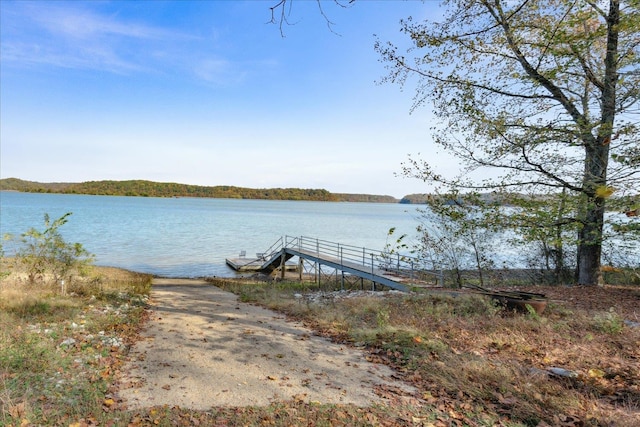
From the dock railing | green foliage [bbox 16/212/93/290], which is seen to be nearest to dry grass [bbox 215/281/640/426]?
the dock railing

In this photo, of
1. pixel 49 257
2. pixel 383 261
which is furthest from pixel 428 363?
pixel 383 261

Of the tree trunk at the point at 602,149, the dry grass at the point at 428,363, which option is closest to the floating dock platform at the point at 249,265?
the dry grass at the point at 428,363

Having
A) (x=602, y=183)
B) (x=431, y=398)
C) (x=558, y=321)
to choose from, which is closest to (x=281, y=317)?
(x=431, y=398)

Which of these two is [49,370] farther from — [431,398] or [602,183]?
[602,183]

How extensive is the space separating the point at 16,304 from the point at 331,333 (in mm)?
8374

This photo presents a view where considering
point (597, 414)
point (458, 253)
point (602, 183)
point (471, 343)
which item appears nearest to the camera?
point (597, 414)

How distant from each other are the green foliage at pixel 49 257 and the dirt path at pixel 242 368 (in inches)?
244

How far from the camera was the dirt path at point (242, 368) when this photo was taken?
5121 mm

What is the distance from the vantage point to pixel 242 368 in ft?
20.3

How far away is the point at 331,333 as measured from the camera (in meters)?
8.62

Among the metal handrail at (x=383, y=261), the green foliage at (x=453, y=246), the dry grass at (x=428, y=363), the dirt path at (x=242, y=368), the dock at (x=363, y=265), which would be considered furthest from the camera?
the metal handrail at (x=383, y=261)

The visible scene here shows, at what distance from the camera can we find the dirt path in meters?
5.12

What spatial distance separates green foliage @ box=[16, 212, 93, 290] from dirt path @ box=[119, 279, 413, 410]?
6200 millimetres

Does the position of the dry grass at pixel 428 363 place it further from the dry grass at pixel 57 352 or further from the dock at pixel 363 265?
the dock at pixel 363 265
